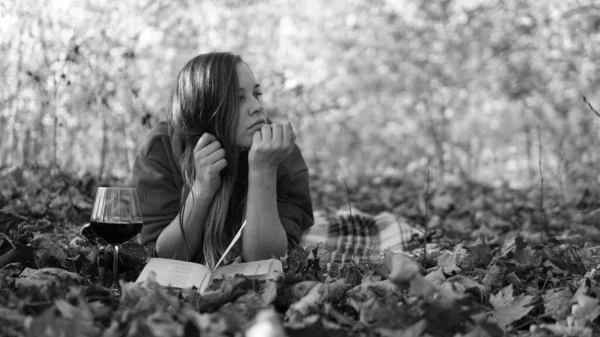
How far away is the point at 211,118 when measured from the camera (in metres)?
2.06

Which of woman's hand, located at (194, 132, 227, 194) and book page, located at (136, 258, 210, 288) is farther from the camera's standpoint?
woman's hand, located at (194, 132, 227, 194)

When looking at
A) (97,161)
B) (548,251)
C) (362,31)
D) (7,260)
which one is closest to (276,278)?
(7,260)

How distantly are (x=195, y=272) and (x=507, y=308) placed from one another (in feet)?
2.64

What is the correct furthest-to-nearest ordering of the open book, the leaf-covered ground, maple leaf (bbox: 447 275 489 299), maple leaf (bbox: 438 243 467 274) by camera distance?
maple leaf (bbox: 438 243 467 274) → maple leaf (bbox: 447 275 489 299) → the open book → the leaf-covered ground

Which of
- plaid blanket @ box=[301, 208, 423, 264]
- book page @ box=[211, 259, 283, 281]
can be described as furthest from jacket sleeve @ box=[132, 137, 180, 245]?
plaid blanket @ box=[301, 208, 423, 264]

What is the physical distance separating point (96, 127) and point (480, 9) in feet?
13.1

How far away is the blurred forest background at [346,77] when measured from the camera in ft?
12.8

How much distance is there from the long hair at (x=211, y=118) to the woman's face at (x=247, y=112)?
18 millimetres

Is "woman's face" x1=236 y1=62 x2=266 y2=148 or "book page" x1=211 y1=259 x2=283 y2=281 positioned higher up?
"woman's face" x1=236 y1=62 x2=266 y2=148

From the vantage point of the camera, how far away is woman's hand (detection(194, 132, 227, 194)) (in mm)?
1998

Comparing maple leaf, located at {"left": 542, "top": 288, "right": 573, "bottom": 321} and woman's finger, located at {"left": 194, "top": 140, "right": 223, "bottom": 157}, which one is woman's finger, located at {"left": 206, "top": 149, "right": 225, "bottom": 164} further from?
maple leaf, located at {"left": 542, "top": 288, "right": 573, "bottom": 321}

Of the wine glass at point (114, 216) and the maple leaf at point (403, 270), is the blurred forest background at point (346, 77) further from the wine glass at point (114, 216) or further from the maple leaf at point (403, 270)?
the maple leaf at point (403, 270)

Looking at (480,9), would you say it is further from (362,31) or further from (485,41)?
(362,31)

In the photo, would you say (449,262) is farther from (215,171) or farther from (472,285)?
(215,171)
